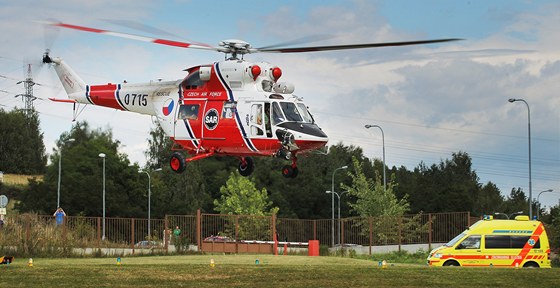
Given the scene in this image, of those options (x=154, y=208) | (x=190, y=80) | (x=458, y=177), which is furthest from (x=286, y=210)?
(x=190, y=80)

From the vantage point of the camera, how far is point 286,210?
4085 inches

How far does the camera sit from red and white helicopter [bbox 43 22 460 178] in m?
34.6

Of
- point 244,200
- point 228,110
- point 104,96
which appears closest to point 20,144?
point 244,200

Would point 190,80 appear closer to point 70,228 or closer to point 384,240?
point 70,228

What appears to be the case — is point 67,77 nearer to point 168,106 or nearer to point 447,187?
point 168,106

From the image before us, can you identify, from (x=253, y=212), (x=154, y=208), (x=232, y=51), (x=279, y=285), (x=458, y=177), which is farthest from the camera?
(x=458, y=177)

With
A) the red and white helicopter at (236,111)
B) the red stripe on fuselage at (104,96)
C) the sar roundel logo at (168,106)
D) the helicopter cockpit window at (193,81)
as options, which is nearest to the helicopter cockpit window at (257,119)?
the red and white helicopter at (236,111)

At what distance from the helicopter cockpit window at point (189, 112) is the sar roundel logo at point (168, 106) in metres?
0.65

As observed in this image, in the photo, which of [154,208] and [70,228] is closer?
[70,228]

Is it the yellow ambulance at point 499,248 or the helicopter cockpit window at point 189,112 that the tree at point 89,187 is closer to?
the helicopter cockpit window at point 189,112

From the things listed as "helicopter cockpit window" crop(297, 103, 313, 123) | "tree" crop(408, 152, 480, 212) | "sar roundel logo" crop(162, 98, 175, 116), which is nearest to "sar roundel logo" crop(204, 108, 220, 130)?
"sar roundel logo" crop(162, 98, 175, 116)

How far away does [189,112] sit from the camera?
37.0 metres

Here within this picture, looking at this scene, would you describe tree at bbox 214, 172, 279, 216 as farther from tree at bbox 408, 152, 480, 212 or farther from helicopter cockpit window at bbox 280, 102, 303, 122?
helicopter cockpit window at bbox 280, 102, 303, 122

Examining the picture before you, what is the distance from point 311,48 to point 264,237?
20538mm
